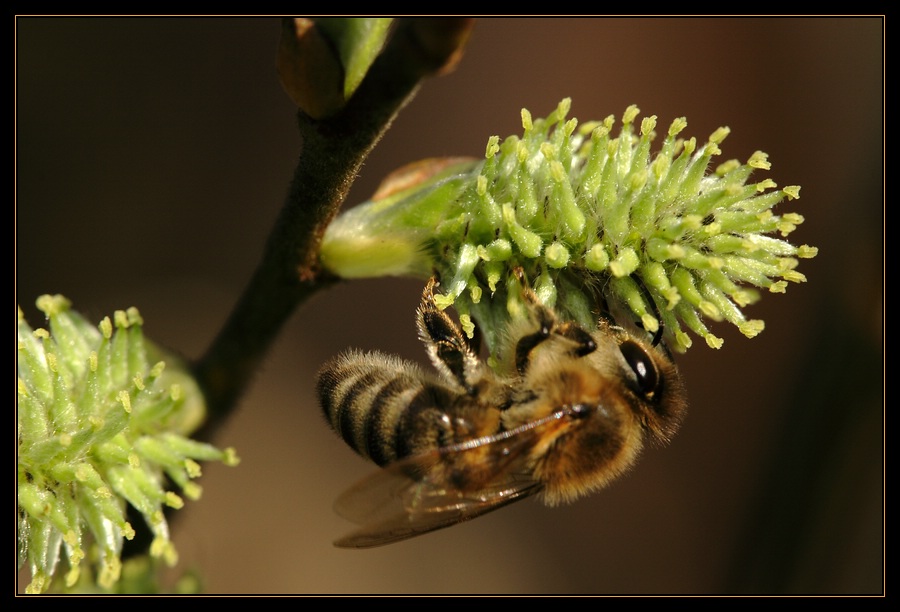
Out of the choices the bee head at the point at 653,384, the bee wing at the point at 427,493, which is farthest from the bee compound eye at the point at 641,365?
the bee wing at the point at 427,493

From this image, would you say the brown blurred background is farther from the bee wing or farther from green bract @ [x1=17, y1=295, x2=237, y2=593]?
the bee wing

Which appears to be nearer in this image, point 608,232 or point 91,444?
point 608,232

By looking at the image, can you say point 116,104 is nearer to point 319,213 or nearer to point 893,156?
point 319,213

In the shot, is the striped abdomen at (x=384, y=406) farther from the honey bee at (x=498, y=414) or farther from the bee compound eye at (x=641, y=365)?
the bee compound eye at (x=641, y=365)

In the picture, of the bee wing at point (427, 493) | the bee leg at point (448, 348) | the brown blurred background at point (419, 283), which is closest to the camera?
the bee wing at point (427, 493)

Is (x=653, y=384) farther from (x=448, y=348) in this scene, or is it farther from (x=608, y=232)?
(x=448, y=348)

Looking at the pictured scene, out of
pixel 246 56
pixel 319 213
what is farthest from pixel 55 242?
pixel 319 213

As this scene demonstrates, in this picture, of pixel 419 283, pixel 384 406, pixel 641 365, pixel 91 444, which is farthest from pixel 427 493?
pixel 419 283

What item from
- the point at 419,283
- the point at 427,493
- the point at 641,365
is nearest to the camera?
the point at 427,493
